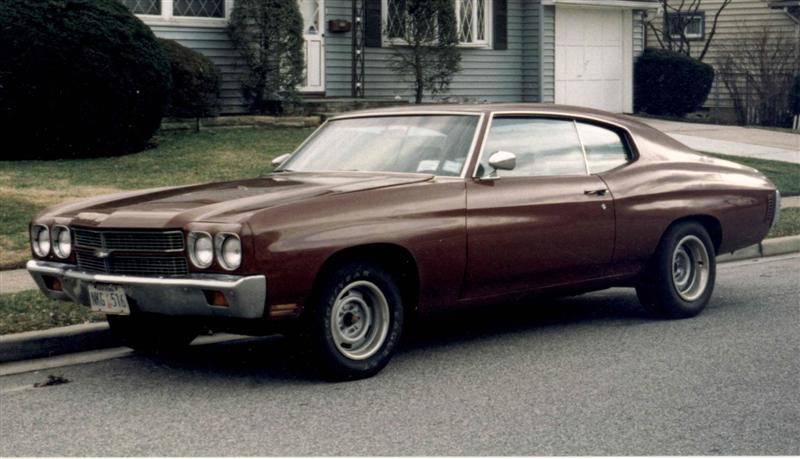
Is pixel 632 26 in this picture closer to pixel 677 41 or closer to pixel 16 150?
pixel 677 41

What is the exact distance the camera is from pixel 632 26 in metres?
26.5

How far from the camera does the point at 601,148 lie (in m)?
8.24

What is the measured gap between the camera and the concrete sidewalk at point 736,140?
66.5ft

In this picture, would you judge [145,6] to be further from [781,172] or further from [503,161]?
[503,161]

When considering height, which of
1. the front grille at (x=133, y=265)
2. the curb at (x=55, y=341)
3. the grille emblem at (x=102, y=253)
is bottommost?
the curb at (x=55, y=341)

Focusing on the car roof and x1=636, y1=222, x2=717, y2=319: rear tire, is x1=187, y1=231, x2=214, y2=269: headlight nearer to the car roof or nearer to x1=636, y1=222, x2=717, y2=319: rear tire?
the car roof

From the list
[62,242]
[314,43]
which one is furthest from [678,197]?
[314,43]

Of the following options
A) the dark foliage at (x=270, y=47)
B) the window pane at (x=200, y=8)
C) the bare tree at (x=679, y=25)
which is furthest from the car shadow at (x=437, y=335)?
the bare tree at (x=679, y=25)

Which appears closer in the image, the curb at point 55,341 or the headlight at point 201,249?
the headlight at point 201,249

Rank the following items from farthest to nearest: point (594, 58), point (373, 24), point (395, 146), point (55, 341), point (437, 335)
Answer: point (594, 58), point (373, 24), point (437, 335), point (395, 146), point (55, 341)

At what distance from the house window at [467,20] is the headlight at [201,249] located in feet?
53.3

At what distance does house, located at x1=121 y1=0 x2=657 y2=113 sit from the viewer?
19.9 metres

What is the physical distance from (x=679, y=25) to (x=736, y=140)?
→ 342 inches

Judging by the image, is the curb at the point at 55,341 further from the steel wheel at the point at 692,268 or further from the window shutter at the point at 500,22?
the window shutter at the point at 500,22
